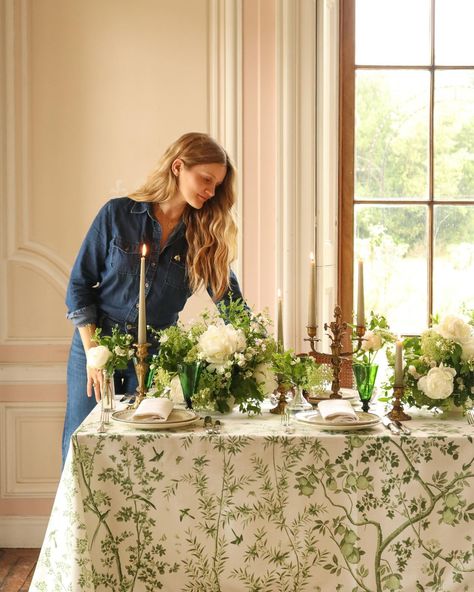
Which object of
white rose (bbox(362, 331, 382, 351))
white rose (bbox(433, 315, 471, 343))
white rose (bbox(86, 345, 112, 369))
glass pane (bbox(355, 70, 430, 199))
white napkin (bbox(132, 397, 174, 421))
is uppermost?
glass pane (bbox(355, 70, 430, 199))

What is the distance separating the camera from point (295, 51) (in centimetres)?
328

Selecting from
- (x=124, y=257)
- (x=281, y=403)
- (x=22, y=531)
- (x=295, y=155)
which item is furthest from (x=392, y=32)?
(x=22, y=531)

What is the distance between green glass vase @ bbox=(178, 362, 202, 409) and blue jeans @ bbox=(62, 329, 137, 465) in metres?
0.50

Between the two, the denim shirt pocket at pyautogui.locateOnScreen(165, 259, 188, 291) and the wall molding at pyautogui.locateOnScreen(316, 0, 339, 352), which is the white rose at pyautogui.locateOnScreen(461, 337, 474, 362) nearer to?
the denim shirt pocket at pyautogui.locateOnScreen(165, 259, 188, 291)

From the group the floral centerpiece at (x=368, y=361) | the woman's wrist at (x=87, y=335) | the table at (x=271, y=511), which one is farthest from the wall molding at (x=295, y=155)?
the table at (x=271, y=511)

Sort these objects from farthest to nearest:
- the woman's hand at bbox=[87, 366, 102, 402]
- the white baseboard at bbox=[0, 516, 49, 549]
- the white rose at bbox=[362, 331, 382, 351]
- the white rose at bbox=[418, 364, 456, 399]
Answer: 1. the white baseboard at bbox=[0, 516, 49, 549]
2. the woman's hand at bbox=[87, 366, 102, 402]
3. the white rose at bbox=[362, 331, 382, 351]
4. the white rose at bbox=[418, 364, 456, 399]

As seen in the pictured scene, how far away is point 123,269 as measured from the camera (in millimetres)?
2666

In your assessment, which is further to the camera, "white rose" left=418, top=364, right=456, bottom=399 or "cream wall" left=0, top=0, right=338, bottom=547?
"cream wall" left=0, top=0, right=338, bottom=547

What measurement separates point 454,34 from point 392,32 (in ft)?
0.89

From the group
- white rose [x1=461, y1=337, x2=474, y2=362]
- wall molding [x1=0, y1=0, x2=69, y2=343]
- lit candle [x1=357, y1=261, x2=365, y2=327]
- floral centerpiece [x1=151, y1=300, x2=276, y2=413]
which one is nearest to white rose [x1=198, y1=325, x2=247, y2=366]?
floral centerpiece [x1=151, y1=300, x2=276, y2=413]

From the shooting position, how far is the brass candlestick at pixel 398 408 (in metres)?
2.14

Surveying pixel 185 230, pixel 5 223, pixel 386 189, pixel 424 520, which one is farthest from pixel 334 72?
pixel 424 520

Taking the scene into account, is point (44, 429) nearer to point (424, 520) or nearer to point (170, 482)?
point (170, 482)

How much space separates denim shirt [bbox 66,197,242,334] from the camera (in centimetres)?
267
